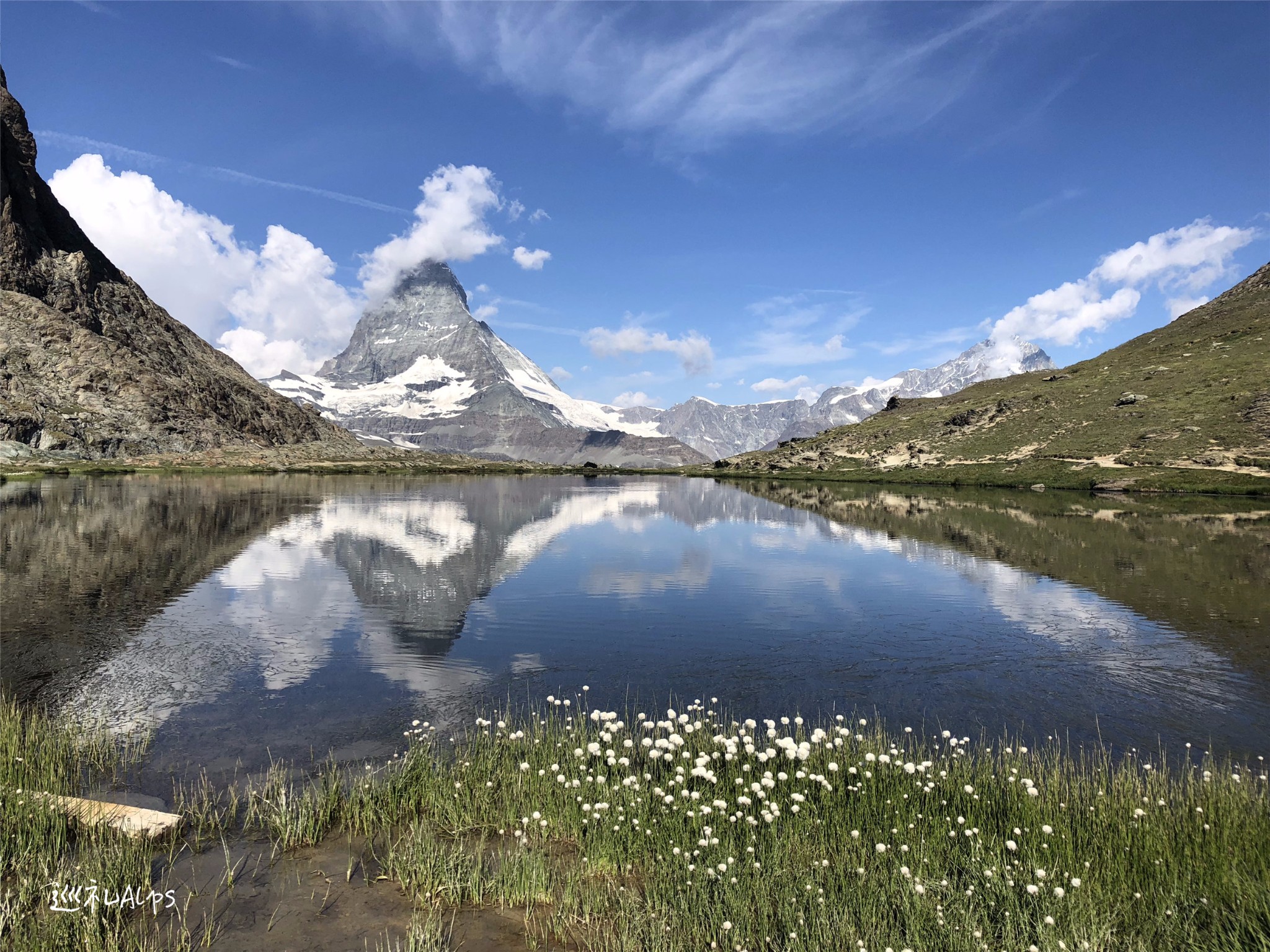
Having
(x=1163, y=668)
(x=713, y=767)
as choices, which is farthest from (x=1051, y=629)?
(x=713, y=767)

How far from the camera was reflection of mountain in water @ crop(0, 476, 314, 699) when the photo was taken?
22.5 meters

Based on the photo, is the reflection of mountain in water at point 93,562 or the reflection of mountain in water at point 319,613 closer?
the reflection of mountain in water at point 319,613

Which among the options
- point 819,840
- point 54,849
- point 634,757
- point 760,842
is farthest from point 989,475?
point 54,849

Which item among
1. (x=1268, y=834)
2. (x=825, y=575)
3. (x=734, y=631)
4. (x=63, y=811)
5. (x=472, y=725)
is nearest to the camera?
(x=1268, y=834)

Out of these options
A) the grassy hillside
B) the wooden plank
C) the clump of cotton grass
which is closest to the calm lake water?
the wooden plank

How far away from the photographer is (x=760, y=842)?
1036 cm

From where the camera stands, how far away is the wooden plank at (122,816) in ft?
34.9

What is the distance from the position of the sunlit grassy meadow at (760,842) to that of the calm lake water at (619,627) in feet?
11.7

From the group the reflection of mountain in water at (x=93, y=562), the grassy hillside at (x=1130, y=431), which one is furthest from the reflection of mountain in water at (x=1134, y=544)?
the reflection of mountain in water at (x=93, y=562)

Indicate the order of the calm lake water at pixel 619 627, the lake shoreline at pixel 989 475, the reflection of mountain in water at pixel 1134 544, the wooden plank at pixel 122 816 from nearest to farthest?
the wooden plank at pixel 122 816 < the calm lake water at pixel 619 627 < the reflection of mountain in water at pixel 1134 544 < the lake shoreline at pixel 989 475

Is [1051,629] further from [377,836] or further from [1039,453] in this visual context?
[1039,453]

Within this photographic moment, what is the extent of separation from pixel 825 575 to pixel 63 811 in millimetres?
35528

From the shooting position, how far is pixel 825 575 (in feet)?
131

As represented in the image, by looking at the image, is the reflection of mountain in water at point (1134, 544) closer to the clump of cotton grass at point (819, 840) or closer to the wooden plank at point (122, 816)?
the clump of cotton grass at point (819, 840)
